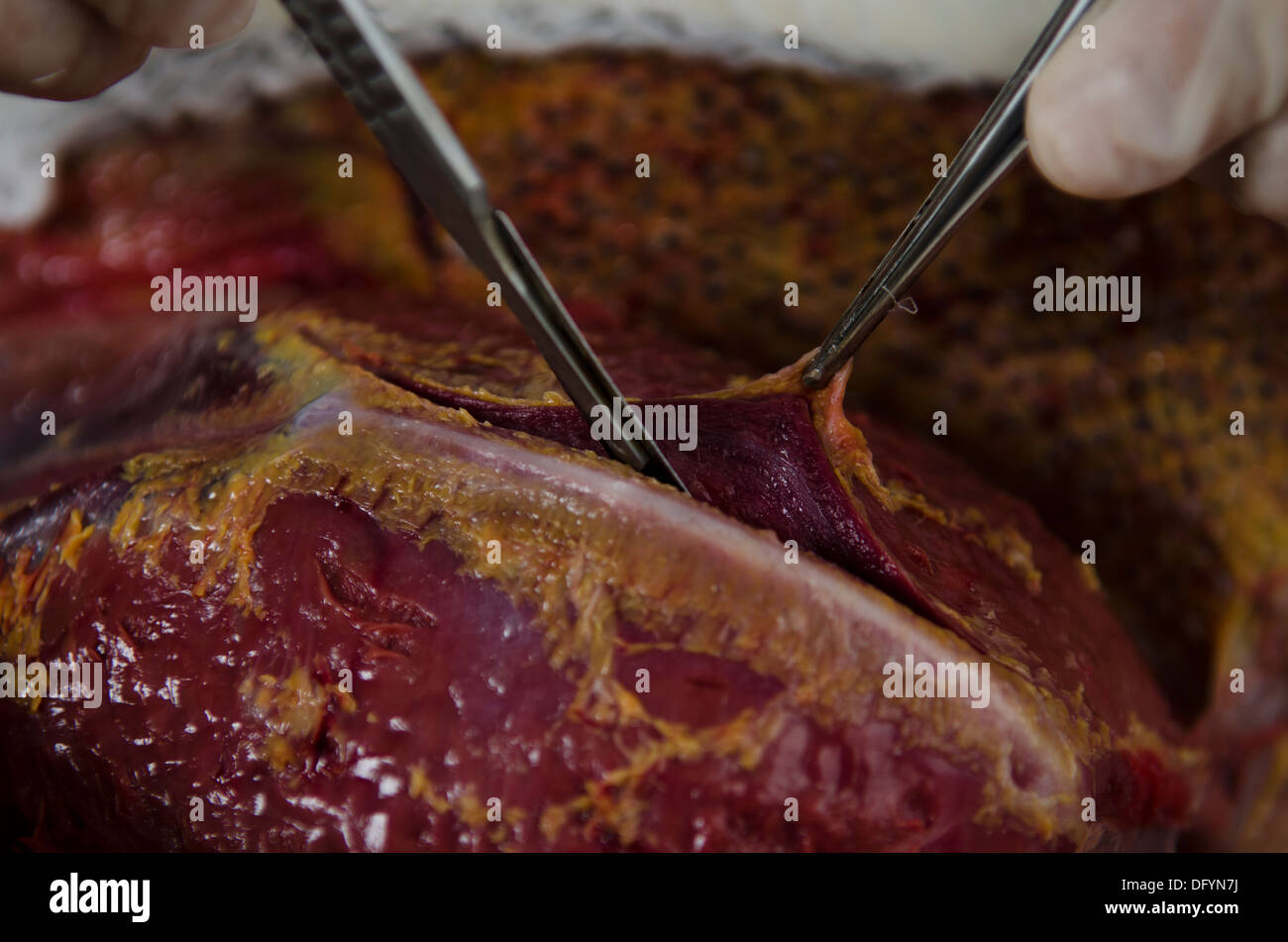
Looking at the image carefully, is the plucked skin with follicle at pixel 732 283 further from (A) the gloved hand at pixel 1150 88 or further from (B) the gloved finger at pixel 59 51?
(A) the gloved hand at pixel 1150 88

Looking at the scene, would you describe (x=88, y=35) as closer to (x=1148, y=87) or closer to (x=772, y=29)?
(x=772, y=29)

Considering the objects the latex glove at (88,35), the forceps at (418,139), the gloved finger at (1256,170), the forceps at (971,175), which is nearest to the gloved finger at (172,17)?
the latex glove at (88,35)

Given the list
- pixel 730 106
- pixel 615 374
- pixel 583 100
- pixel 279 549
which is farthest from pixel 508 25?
pixel 279 549

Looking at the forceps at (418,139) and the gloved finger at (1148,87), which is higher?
the gloved finger at (1148,87)

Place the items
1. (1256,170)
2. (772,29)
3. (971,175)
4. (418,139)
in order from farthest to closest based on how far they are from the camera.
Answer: (772,29)
(1256,170)
(971,175)
(418,139)

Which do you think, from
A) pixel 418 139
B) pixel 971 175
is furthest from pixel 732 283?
pixel 418 139
